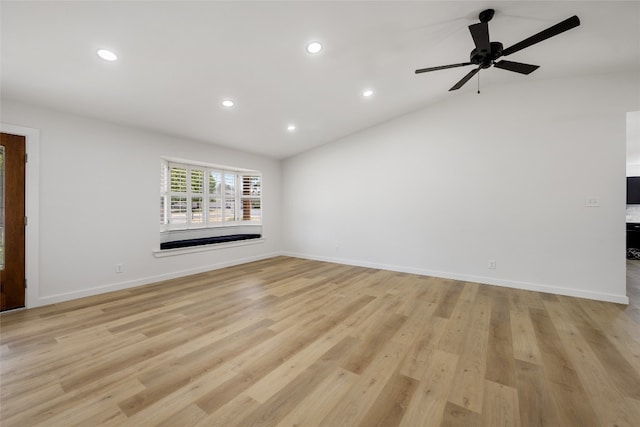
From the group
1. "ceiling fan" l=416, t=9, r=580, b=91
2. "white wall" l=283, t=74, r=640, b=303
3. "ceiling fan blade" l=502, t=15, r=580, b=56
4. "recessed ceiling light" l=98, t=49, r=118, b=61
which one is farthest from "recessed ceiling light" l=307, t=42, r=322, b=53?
"white wall" l=283, t=74, r=640, b=303

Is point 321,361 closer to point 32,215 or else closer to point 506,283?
point 506,283

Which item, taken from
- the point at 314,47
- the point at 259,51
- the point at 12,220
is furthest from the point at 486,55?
the point at 12,220

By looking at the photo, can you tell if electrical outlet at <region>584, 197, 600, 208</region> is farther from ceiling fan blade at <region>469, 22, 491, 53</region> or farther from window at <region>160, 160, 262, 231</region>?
window at <region>160, 160, 262, 231</region>

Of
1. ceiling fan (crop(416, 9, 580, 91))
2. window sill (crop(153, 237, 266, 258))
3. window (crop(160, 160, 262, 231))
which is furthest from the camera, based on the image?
window (crop(160, 160, 262, 231))

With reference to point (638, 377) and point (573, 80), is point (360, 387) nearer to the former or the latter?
point (638, 377)

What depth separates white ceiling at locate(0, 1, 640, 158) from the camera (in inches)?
79.4

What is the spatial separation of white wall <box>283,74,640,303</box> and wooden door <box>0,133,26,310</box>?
468 cm

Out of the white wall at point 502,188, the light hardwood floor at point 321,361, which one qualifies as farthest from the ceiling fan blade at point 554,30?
the light hardwood floor at point 321,361

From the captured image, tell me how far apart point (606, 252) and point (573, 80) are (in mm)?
2406

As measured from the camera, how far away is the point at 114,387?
164 cm

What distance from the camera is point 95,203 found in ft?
11.2

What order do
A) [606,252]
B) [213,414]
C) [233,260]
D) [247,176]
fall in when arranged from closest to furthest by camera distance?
[213,414] → [606,252] → [233,260] → [247,176]

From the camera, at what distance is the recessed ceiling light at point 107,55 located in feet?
7.35

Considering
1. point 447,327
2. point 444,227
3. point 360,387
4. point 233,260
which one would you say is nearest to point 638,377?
point 447,327
